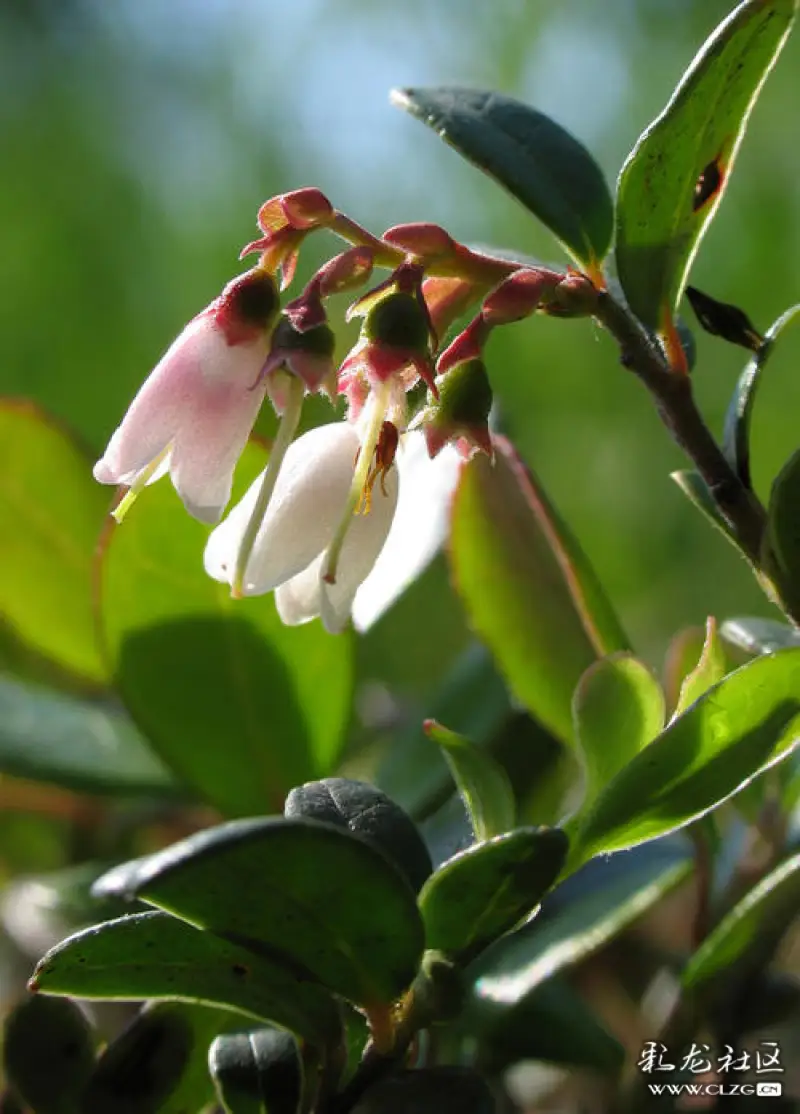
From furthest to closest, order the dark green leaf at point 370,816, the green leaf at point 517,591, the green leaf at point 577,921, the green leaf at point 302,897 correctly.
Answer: the green leaf at point 517,591 < the green leaf at point 577,921 < the dark green leaf at point 370,816 < the green leaf at point 302,897

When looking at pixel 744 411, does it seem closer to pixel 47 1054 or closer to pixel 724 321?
pixel 724 321

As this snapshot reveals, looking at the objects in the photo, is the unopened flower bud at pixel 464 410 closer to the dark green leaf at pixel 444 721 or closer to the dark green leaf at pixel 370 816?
the dark green leaf at pixel 370 816

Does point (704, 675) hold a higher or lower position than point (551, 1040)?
higher

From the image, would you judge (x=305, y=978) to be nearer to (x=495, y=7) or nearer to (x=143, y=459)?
→ (x=143, y=459)

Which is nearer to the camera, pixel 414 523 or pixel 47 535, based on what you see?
pixel 414 523

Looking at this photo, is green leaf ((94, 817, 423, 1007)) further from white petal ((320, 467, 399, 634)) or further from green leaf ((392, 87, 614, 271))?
green leaf ((392, 87, 614, 271))

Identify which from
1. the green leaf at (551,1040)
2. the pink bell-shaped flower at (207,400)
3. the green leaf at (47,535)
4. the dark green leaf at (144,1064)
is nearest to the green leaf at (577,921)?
the green leaf at (551,1040)

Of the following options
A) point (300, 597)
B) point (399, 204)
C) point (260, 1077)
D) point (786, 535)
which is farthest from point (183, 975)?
point (399, 204)
